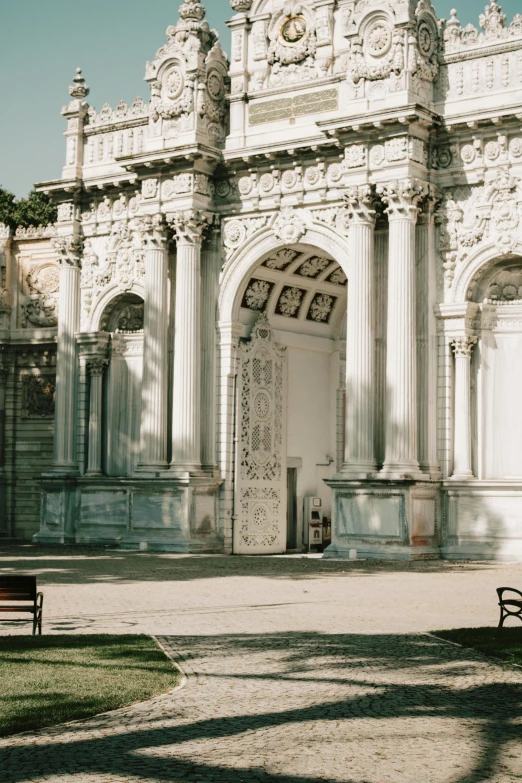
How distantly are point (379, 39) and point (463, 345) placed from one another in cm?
797

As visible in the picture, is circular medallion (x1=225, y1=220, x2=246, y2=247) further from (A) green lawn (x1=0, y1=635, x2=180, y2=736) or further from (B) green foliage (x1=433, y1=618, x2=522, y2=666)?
(A) green lawn (x1=0, y1=635, x2=180, y2=736)

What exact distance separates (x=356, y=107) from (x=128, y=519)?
12.9 m

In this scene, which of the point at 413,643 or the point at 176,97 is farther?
the point at 176,97

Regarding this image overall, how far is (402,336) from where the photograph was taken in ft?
105

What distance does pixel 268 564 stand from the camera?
31.0 meters

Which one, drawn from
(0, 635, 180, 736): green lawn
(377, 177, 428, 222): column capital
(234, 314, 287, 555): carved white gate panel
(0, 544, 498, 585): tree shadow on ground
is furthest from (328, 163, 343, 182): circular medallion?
(0, 635, 180, 736): green lawn


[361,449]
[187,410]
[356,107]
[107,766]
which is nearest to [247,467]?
[187,410]

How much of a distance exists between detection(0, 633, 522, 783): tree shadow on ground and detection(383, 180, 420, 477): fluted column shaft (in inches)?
621

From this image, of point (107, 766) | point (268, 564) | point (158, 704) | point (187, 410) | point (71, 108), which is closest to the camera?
point (107, 766)

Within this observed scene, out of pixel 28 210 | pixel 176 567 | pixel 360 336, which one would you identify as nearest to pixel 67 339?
pixel 360 336

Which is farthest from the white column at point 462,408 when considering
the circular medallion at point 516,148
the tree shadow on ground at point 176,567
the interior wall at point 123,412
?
the interior wall at point 123,412

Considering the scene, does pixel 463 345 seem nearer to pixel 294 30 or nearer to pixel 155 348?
pixel 155 348

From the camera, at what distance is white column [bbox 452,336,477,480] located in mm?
32375

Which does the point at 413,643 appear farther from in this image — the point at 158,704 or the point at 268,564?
the point at 268,564
